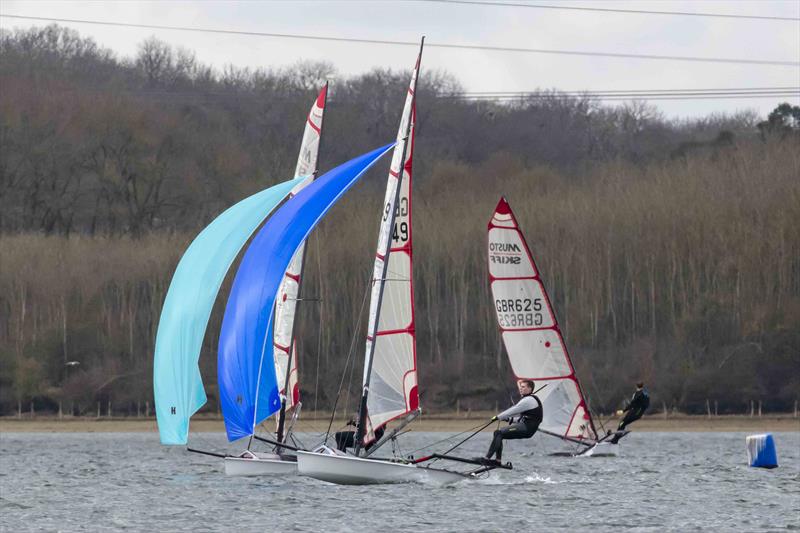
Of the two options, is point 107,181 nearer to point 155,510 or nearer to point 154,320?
point 154,320

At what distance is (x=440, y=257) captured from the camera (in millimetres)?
55969

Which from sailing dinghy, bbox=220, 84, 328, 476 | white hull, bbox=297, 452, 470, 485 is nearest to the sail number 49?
sailing dinghy, bbox=220, 84, 328, 476

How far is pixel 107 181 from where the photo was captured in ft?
237

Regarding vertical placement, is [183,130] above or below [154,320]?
above

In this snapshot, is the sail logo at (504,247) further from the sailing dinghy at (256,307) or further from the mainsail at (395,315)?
the sailing dinghy at (256,307)

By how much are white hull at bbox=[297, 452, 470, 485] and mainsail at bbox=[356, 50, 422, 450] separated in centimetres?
118

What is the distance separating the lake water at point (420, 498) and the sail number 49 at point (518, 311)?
2.64 metres

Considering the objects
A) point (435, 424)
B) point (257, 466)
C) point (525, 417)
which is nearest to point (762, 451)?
point (525, 417)

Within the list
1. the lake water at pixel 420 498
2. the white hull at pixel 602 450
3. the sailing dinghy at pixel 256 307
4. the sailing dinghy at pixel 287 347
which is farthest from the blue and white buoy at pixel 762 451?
the sailing dinghy at pixel 256 307

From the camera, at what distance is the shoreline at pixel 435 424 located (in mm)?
45281

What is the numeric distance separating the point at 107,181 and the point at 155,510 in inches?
2046

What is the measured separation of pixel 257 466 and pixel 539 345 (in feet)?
27.8

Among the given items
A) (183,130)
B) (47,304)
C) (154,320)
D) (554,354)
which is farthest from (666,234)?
(183,130)

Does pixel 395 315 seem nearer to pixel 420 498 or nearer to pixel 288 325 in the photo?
pixel 420 498
